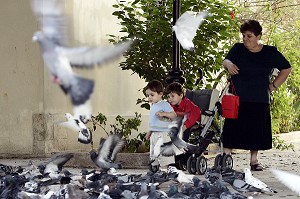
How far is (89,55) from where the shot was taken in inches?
184

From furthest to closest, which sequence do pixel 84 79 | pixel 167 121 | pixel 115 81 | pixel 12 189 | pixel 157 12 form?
1. pixel 115 81
2. pixel 157 12
3. pixel 167 121
4. pixel 12 189
5. pixel 84 79

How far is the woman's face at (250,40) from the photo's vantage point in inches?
380

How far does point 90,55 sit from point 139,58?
22.6 ft

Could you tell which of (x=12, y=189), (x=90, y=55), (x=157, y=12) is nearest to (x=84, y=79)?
(x=90, y=55)

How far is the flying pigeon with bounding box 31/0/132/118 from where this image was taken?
14.5ft

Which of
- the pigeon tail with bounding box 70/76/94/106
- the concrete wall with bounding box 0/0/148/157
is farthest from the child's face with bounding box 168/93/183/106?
the pigeon tail with bounding box 70/76/94/106

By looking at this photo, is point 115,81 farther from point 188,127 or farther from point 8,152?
point 188,127

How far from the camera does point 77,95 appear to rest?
4348mm

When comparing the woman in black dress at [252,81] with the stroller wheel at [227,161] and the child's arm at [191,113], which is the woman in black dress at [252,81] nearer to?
the stroller wheel at [227,161]

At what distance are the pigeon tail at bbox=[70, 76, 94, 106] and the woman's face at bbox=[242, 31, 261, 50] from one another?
5.28 metres

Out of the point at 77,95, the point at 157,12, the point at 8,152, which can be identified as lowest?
the point at 8,152

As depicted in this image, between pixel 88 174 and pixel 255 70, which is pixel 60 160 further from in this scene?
pixel 255 70

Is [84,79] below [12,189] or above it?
above

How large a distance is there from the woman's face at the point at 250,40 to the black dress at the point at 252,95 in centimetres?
7
